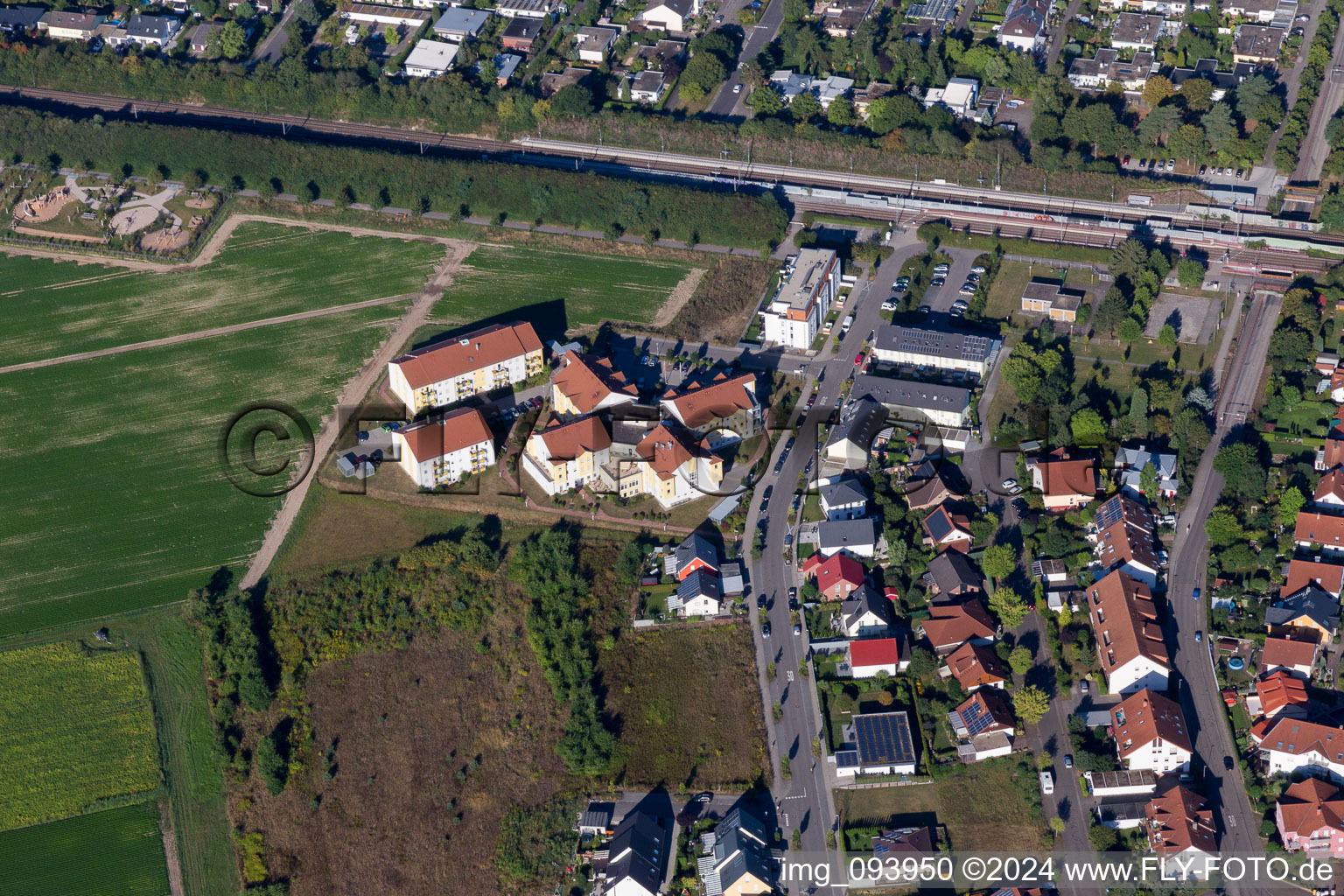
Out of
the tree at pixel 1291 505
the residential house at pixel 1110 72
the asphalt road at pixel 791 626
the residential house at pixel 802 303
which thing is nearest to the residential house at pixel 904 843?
the asphalt road at pixel 791 626

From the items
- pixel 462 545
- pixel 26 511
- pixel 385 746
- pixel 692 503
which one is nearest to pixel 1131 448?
pixel 692 503

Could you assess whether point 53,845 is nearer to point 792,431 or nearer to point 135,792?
point 135,792

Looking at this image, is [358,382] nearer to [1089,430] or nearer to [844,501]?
[844,501]

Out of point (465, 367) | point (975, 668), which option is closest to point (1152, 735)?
point (975, 668)

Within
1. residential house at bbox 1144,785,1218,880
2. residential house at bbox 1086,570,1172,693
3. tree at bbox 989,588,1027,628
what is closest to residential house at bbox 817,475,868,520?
tree at bbox 989,588,1027,628

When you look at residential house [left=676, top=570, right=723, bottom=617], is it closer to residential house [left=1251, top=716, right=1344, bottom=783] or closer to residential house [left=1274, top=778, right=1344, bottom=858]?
residential house [left=1251, top=716, right=1344, bottom=783]

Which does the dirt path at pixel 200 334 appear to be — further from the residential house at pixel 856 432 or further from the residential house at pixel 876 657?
the residential house at pixel 876 657
